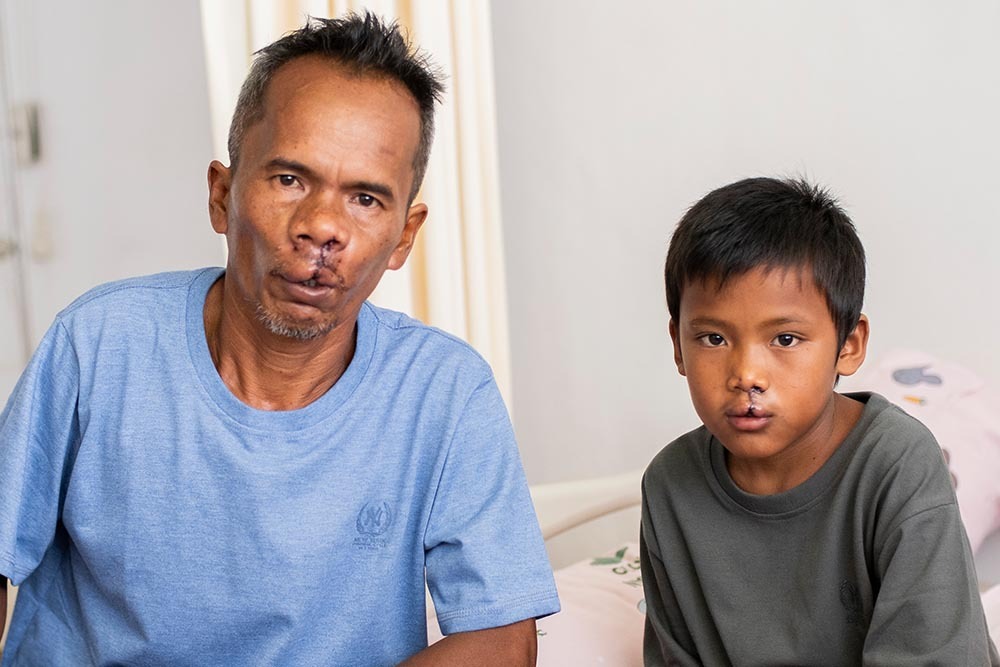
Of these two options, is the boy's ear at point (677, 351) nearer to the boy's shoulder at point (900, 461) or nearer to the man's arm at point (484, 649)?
the boy's shoulder at point (900, 461)

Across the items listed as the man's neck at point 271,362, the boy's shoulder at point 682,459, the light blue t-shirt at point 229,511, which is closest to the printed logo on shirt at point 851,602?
the boy's shoulder at point 682,459

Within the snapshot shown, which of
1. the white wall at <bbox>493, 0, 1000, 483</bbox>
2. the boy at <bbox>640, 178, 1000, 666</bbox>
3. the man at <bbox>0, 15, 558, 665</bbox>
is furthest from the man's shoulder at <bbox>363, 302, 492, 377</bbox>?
the white wall at <bbox>493, 0, 1000, 483</bbox>

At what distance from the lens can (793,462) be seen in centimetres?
136

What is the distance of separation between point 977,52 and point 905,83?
13cm

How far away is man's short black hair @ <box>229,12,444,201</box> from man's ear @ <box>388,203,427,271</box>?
4cm

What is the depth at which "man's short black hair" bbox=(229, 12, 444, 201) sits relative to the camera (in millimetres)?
1268

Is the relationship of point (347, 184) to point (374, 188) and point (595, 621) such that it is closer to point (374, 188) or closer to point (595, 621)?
point (374, 188)

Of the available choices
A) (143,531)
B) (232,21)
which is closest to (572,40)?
(232,21)

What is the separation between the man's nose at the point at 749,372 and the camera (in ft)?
4.20

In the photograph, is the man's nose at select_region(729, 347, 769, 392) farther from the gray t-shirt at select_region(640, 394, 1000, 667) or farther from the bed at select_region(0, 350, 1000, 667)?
the bed at select_region(0, 350, 1000, 667)

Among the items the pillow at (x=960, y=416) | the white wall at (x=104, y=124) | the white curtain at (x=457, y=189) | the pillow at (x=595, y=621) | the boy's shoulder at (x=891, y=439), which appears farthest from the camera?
the white wall at (x=104, y=124)

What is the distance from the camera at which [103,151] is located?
354 centimetres

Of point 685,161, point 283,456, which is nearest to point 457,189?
point 685,161

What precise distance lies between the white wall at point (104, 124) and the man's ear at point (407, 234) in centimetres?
231
